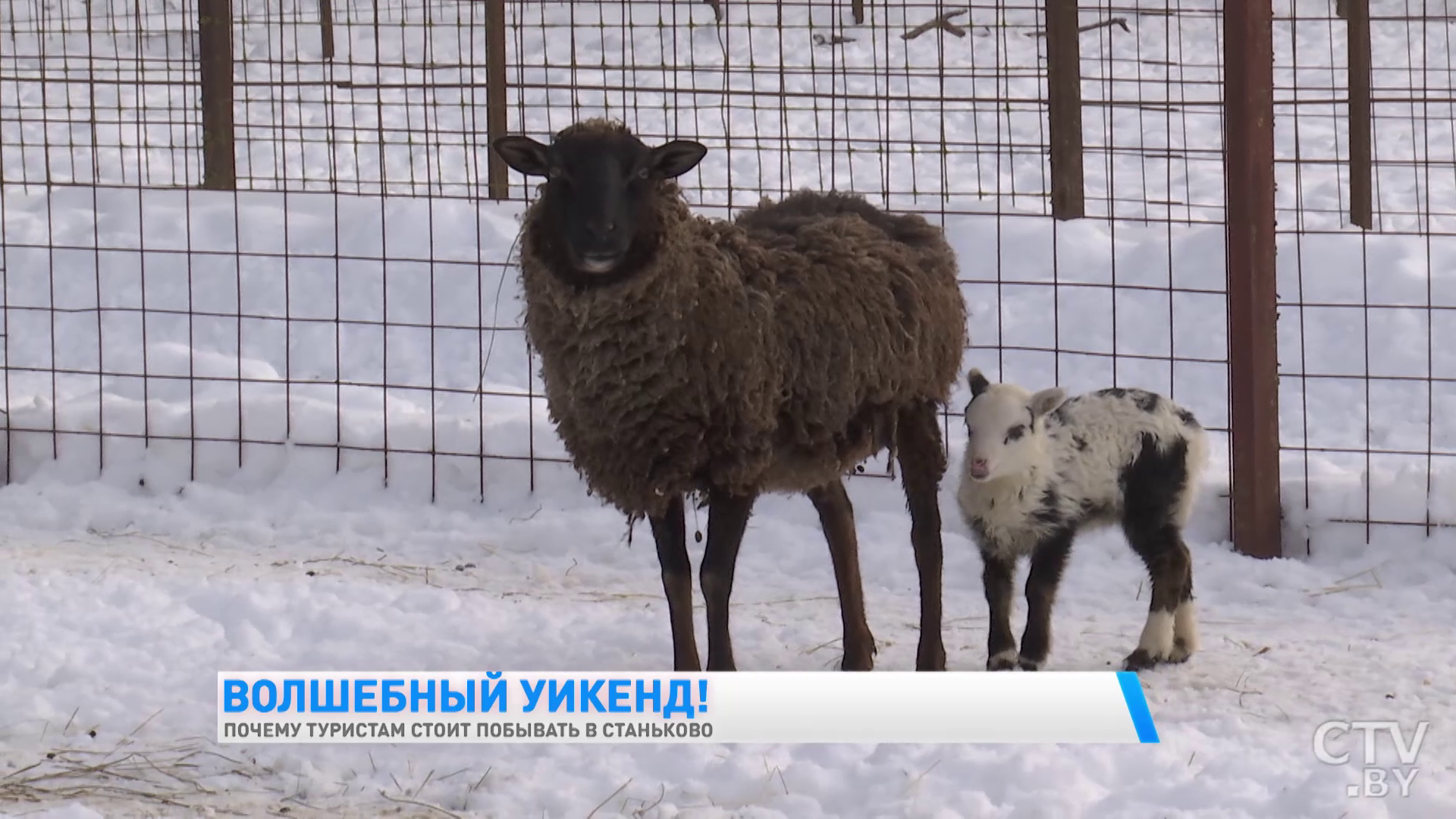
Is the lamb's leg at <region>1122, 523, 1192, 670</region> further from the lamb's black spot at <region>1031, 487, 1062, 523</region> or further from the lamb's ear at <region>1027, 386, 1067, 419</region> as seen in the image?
the lamb's ear at <region>1027, 386, 1067, 419</region>

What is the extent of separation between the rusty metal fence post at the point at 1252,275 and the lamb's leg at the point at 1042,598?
Result: 188cm

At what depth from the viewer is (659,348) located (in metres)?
5.28

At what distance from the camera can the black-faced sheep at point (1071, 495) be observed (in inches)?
228

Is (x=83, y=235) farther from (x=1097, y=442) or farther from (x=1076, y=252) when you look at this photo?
(x=1097, y=442)

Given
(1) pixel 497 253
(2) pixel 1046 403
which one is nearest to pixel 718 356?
(2) pixel 1046 403

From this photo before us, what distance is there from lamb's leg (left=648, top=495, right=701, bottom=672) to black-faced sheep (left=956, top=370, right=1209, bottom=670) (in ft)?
3.07

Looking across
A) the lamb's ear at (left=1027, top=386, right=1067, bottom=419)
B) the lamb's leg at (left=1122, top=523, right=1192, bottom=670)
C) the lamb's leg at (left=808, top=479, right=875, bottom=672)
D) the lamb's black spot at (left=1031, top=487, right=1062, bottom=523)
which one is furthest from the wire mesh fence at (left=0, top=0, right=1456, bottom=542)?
the lamb's leg at (left=1122, top=523, right=1192, bottom=670)

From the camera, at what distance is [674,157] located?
17.4 feet

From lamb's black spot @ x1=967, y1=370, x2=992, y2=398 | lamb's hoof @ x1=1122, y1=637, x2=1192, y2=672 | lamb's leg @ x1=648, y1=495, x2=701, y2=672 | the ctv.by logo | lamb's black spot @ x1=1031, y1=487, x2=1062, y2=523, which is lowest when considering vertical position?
the ctv.by logo

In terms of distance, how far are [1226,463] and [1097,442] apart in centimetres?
230

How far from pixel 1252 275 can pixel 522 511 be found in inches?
124

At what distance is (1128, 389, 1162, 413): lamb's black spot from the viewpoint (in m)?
5.98

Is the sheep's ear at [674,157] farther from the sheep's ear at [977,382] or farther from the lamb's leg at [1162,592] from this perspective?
the lamb's leg at [1162,592]

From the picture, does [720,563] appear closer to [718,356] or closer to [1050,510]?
[718,356]
